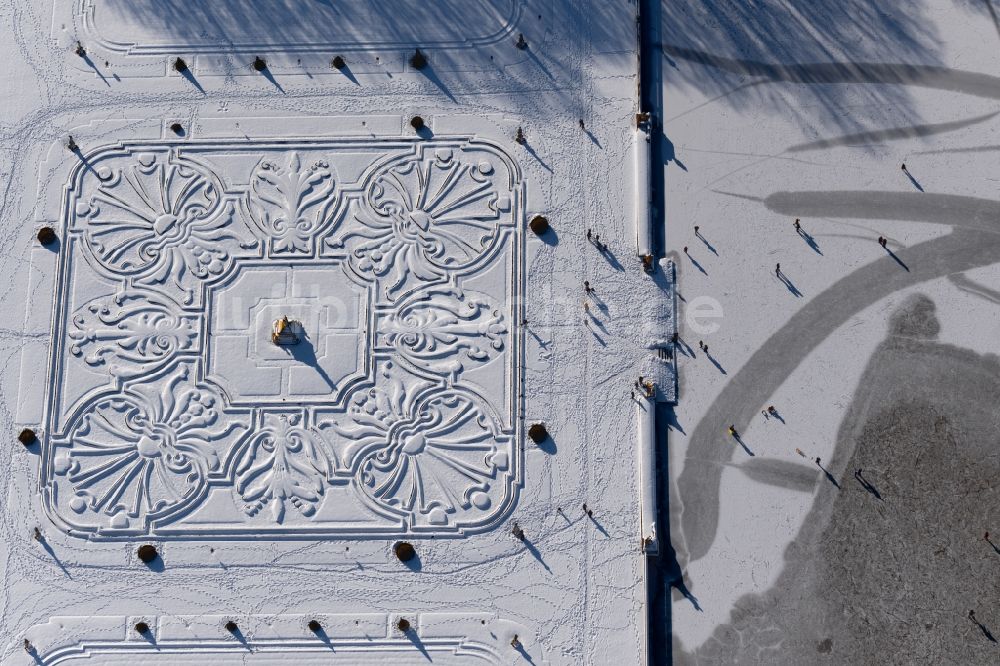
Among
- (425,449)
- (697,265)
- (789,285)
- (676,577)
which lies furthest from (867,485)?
(425,449)

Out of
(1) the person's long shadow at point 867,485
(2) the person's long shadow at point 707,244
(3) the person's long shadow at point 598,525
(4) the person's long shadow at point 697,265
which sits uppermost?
(2) the person's long shadow at point 707,244

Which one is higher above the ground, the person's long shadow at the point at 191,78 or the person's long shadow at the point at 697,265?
the person's long shadow at the point at 191,78

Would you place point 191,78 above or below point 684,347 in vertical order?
above

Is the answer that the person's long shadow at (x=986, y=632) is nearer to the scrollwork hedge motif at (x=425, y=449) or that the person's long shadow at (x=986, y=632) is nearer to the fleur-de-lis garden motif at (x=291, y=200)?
the scrollwork hedge motif at (x=425, y=449)

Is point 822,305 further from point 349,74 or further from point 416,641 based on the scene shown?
point 349,74

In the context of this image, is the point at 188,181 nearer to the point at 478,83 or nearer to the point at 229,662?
the point at 478,83

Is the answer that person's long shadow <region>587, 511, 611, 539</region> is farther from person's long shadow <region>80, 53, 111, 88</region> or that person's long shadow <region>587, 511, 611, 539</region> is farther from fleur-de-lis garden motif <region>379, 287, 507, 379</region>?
person's long shadow <region>80, 53, 111, 88</region>

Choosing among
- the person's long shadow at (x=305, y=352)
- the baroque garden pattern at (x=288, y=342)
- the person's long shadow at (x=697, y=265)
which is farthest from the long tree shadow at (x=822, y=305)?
the person's long shadow at (x=305, y=352)
